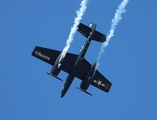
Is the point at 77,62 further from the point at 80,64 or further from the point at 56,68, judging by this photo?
the point at 56,68

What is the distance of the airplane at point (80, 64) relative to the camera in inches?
1628

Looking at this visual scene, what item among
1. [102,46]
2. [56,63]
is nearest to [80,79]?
[56,63]

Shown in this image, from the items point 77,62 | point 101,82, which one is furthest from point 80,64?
point 101,82

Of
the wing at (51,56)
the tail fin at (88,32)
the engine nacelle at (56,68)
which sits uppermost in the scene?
the tail fin at (88,32)

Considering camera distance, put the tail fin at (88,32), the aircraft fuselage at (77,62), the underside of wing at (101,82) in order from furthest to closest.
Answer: the underside of wing at (101,82) < the tail fin at (88,32) < the aircraft fuselage at (77,62)

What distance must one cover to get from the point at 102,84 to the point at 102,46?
10.5 metres

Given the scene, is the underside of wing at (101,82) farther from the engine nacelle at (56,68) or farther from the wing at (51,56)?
the engine nacelle at (56,68)

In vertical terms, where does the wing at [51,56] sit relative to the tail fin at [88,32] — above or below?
below

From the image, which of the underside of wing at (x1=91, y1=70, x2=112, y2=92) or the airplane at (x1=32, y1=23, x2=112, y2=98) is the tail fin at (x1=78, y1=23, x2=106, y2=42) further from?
the underside of wing at (x1=91, y1=70, x2=112, y2=92)

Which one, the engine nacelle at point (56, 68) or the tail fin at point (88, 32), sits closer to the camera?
the tail fin at point (88, 32)

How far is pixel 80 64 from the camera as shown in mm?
42156

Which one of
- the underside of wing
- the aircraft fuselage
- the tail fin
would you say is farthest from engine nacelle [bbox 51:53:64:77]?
the underside of wing

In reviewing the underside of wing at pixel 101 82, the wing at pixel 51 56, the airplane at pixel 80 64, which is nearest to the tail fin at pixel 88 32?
the airplane at pixel 80 64

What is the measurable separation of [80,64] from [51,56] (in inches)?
192
